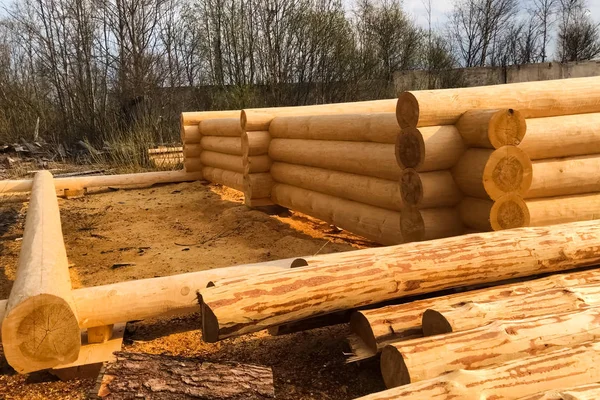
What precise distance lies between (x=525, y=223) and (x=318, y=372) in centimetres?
236

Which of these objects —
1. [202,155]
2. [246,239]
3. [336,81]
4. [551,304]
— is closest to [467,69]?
[336,81]

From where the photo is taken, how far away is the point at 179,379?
263cm

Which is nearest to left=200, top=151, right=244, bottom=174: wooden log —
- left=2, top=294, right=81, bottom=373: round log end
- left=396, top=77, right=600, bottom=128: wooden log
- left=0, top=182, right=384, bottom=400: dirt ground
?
left=0, top=182, right=384, bottom=400: dirt ground

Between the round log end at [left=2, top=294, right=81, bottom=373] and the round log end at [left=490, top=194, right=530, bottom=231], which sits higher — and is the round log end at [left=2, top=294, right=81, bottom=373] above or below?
below

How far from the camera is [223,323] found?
9.47ft

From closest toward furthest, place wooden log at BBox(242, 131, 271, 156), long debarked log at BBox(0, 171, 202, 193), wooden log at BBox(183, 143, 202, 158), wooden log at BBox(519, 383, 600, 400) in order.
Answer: wooden log at BBox(519, 383, 600, 400) < wooden log at BBox(242, 131, 271, 156) < long debarked log at BBox(0, 171, 202, 193) < wooden log at BBox(183, 143, 202, 158)

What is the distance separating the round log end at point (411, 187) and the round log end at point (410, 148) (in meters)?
0.07

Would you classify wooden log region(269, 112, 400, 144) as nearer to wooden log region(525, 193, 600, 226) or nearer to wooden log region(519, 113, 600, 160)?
wooden log region(519, 113, 600, 160)

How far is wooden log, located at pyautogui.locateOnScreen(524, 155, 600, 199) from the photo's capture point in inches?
189

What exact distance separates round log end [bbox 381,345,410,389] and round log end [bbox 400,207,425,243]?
7.12 ft

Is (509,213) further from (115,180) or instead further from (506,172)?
(115,180)

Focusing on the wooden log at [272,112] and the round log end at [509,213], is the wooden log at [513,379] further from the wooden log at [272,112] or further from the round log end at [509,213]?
the wooden log at [272,112]

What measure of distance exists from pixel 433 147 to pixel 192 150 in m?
8.80

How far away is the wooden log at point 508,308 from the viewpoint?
2.79m
